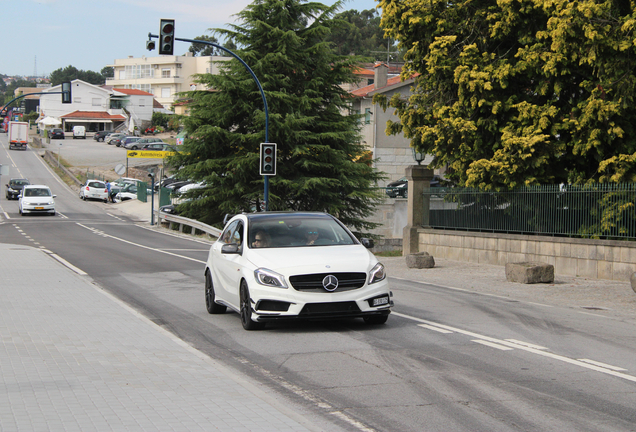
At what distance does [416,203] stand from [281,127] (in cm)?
1220

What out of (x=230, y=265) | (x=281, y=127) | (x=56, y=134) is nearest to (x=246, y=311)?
(x=230, y=265)

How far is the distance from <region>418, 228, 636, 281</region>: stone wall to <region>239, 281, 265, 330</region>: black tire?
32.8 feet

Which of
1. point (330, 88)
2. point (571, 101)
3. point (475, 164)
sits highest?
point (330, 88)

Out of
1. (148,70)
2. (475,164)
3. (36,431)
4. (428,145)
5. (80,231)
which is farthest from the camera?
(148,70)

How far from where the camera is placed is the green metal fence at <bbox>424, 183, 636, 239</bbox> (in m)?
17.0

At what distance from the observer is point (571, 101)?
20859 mm

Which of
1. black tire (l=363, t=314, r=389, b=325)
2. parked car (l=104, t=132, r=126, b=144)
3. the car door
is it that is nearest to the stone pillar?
the car door

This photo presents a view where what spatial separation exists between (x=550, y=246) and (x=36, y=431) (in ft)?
51.2

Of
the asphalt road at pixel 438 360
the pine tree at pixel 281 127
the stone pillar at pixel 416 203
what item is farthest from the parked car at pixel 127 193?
the asphalt road at pixel 438 360

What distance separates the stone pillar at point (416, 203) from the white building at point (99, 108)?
106 metres

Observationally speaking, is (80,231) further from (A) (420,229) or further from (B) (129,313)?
(B) (129,313)

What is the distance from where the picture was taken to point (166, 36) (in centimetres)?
2127

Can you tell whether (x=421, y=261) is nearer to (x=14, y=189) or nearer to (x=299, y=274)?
(x=299, y=274)

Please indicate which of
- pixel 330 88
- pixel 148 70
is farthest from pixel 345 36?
pixel 330 88
